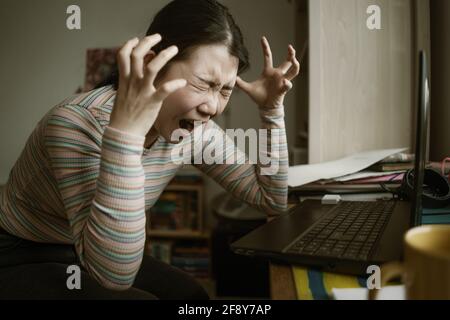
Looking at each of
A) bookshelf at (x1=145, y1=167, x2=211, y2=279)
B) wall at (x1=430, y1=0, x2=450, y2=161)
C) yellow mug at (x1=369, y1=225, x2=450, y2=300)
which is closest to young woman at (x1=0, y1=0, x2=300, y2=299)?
yellow mug at (x1=369, y1=225, x2=450, y2=300)

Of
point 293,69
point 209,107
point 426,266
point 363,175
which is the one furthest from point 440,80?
point 426,266

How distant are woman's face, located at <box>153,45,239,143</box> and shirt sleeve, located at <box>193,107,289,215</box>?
0.82ft

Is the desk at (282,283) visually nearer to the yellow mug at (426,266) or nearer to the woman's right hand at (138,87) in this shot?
the yellow mug at (426,266)

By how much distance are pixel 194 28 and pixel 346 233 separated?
18.3 inches

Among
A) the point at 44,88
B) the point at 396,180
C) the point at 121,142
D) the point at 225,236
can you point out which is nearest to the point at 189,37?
the point at 121,142

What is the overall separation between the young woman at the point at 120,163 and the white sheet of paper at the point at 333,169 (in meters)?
0.13

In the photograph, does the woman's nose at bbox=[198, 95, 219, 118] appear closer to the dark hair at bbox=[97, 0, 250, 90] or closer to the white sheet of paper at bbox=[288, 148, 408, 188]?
the dark hair at bbox=[97, 0, 250, 90]

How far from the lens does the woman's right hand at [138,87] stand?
1.92ft

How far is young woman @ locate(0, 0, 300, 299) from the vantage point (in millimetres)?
614

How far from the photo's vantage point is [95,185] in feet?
2.26
